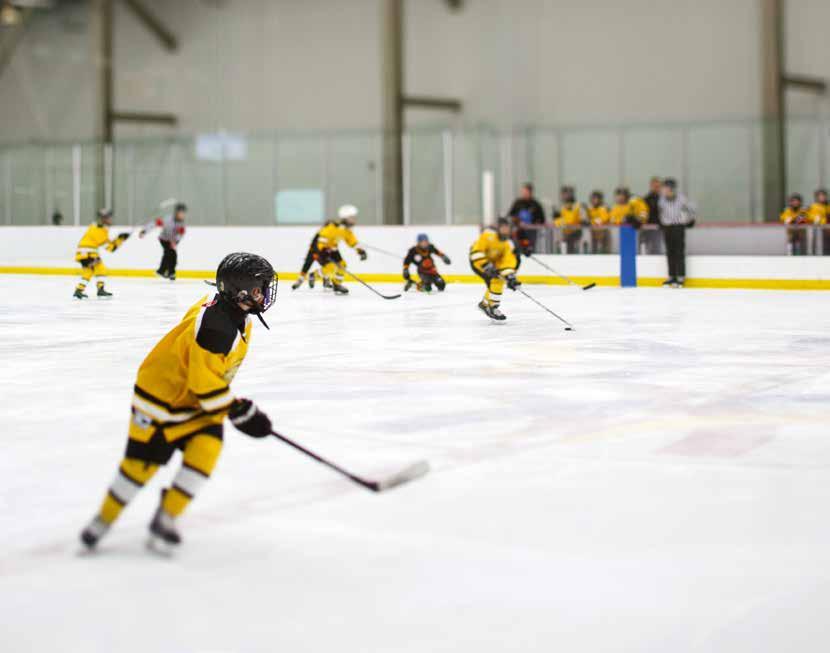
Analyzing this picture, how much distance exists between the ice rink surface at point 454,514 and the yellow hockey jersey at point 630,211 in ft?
32.8

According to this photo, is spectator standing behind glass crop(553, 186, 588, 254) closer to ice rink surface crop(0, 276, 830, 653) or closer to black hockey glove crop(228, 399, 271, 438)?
ice rink surface crop(0, 276, 830, 653)

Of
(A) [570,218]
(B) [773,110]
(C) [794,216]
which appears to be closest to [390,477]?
(C) [794,216]

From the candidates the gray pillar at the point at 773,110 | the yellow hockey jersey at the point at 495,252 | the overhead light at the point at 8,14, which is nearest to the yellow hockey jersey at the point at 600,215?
the gray pillar at the point at 773,110

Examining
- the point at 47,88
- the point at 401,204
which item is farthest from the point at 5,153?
the point at 401,204

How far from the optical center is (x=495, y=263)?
13.3 m

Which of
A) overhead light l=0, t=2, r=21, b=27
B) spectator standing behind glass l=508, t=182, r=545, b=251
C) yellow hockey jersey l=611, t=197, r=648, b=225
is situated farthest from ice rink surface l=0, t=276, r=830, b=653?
overhead light l=0, t=2, r=21, b=27

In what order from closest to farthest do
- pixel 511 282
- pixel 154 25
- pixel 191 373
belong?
pixel 191 373, pixel 511 282, pixel 154 25

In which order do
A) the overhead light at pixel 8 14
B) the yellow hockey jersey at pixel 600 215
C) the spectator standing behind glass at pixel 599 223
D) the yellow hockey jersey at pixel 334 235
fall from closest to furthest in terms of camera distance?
the yellow hockey jersey at pixel 334 235 → the spectator standing behind glass at pixel 599 223 → the yellow hockey jersey at pixel 600 215 → the overhead light at pixel 8 14

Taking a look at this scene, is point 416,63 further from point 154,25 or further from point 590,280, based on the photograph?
point 590,280

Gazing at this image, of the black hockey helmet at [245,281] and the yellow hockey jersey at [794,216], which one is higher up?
the yellow hockey jersey at [794,216]

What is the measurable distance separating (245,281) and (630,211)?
16.1 m

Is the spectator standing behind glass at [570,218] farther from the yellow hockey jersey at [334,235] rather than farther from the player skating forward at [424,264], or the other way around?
the yellow hockey jersey at [334,235]

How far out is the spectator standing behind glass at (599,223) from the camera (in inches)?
743

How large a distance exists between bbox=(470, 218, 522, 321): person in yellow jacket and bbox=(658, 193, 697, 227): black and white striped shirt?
16.4 ft
